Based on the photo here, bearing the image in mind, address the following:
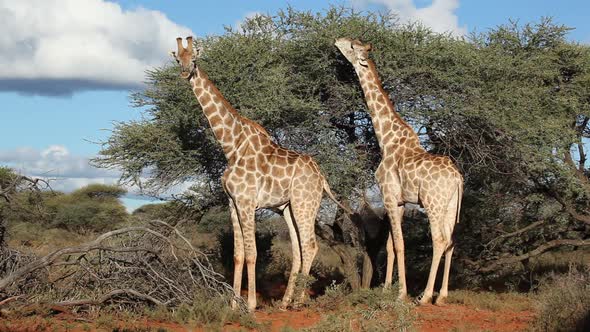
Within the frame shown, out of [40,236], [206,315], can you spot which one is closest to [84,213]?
[40,236]

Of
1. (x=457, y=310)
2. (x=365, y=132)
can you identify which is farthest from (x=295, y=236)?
(x=365, y=132)

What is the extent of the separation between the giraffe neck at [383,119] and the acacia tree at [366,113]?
107 centimetres

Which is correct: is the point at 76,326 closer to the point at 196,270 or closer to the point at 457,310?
the point at 196,270

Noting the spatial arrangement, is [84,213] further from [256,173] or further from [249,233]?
[249,233]

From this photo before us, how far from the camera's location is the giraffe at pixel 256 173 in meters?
12.0

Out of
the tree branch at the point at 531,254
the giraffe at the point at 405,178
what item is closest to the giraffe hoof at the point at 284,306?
the giraffe at the point at 405,178

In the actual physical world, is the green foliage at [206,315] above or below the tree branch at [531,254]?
below

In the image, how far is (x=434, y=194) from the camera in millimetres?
12445

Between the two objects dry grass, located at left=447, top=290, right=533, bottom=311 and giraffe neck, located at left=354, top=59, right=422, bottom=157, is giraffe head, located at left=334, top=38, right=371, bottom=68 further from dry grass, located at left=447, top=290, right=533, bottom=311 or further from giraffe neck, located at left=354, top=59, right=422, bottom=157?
dry grass, located at left=447, top=290, right=533, bottom=311

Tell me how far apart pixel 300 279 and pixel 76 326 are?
11.3 ft

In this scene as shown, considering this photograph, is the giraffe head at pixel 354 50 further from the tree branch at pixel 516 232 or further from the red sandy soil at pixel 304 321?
the tree branch at pixel 516 232

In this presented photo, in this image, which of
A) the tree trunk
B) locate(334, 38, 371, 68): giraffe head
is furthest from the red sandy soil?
locate(334, 38, 371, 68): giraffe head

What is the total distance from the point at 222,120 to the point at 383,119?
266cm

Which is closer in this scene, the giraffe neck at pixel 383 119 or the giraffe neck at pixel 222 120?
the giraffe neck at pixel 222 120
